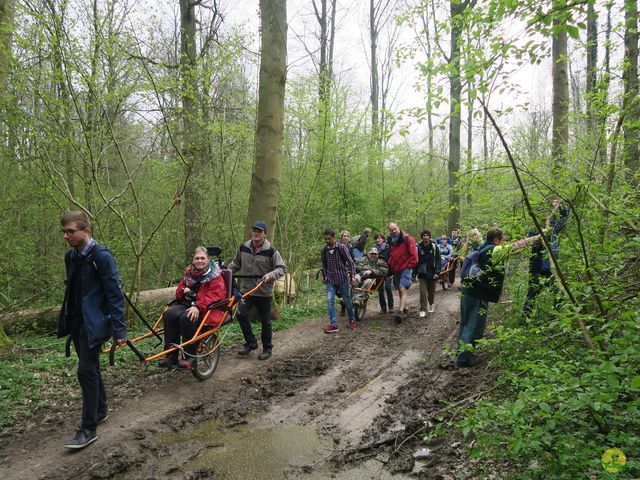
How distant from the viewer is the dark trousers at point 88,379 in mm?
3793

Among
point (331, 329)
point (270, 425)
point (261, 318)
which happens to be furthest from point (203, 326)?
point (331, 329)

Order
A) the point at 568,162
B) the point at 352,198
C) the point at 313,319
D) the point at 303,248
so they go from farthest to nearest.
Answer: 1. the point at 352,198
2. the point at 303,248
3. the point at 313,319
4. the point at 568,162

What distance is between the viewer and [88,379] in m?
3.86

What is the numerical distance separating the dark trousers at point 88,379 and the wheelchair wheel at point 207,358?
4.47ft

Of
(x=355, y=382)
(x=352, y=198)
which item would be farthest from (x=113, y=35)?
(x=352, y=198)

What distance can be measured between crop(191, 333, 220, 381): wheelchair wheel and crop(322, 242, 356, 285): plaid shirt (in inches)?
124

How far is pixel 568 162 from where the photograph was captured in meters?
5.64

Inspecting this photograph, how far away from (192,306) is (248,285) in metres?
1.49

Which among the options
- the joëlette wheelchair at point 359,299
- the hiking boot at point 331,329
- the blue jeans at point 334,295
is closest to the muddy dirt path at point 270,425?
the hiking boot at point 331,329

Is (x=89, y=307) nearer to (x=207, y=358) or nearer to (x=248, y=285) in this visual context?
(x=207, y=358)

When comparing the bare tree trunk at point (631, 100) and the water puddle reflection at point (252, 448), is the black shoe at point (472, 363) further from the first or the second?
the bare tree trunk at point (631, 100)

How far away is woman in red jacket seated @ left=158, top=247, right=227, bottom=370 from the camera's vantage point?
5.08 meters

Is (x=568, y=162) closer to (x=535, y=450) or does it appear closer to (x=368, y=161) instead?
(x=535, y=450)

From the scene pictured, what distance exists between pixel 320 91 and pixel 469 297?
365 inches
